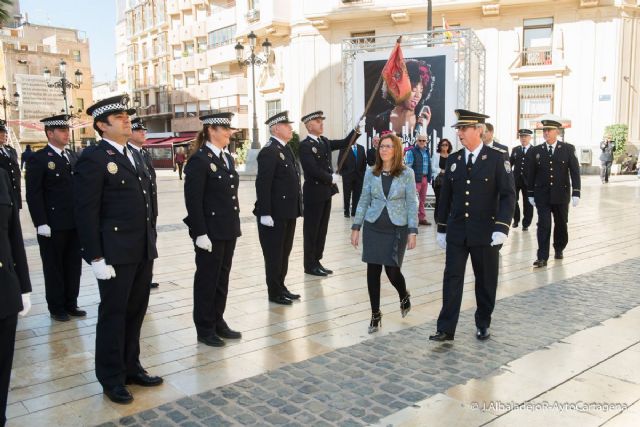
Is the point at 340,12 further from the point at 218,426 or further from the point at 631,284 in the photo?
the point at 218,426

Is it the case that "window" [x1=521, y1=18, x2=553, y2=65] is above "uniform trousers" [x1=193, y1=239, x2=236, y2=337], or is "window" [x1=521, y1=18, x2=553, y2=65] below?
above

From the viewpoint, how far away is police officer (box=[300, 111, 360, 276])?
24.1 feet

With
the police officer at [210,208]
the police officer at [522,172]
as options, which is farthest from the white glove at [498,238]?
the police officer at [522,172]

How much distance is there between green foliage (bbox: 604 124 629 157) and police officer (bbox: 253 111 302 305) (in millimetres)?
22949

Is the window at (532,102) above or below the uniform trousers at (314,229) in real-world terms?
above

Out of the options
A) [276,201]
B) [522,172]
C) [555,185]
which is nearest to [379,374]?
[276,201]

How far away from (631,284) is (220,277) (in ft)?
16.5

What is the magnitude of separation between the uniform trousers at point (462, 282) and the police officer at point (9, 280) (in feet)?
11.0

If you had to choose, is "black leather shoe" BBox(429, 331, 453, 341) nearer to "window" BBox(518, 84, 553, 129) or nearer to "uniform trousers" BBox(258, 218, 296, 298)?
"uniform trousers" BBox(258, 218, 296, 298)

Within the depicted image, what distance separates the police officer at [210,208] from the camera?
4914 mm

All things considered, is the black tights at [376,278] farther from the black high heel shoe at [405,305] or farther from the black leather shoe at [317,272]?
the black leather shoe at [317,272]

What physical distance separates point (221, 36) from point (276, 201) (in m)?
46.3

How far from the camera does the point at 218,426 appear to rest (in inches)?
141

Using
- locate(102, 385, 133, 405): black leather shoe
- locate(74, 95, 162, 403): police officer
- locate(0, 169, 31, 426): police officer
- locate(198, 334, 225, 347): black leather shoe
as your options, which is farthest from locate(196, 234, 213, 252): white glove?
locate(0, 169, 31, 426): police officer
